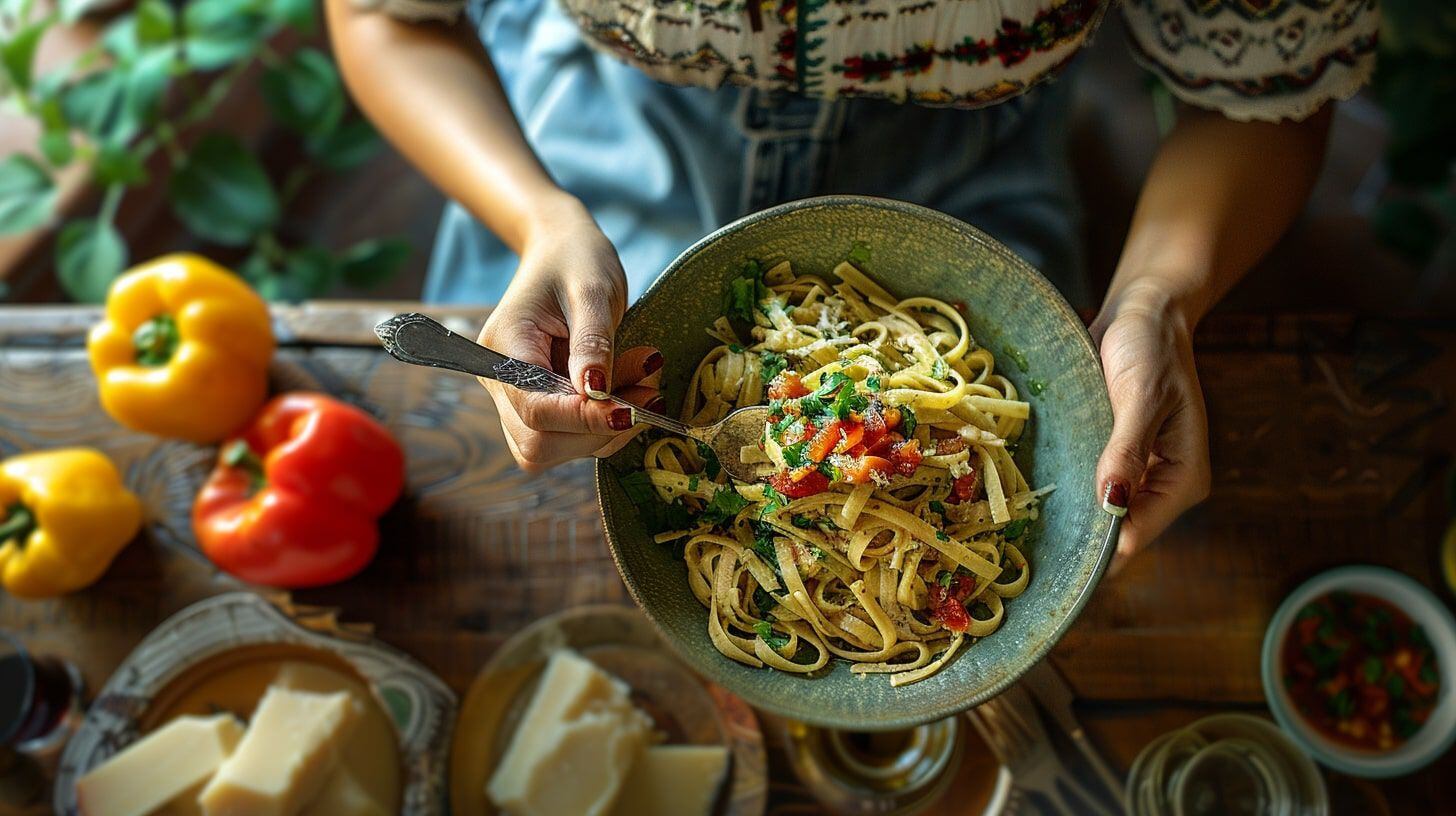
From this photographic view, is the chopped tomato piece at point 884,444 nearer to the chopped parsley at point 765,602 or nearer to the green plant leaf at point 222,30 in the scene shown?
the chopped parsley at point 765,602

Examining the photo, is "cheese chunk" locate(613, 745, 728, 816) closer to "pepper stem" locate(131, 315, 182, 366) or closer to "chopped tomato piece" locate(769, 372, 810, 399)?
"chopped tomato piece" locate(769, 372, 810, 399)

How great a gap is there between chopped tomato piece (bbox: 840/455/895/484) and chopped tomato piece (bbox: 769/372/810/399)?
138 mm

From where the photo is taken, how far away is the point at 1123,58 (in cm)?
340

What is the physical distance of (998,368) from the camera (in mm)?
1585

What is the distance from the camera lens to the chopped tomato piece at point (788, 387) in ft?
4.71

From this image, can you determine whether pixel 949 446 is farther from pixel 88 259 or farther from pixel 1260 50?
pixel 88 259

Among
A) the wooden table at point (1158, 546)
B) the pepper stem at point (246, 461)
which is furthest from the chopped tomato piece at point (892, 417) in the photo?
the pepper stem at point (246, 461)

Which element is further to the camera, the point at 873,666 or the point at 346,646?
the point at 346,646

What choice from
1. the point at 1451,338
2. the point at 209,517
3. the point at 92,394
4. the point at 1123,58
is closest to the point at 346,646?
the point at 209,517

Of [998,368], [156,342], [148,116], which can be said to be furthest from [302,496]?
[148,116]

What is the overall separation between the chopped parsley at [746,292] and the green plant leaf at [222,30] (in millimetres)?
1834

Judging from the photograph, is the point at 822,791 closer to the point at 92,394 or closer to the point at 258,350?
the point at 258,350

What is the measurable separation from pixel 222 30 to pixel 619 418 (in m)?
2.08

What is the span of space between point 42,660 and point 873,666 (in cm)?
162
